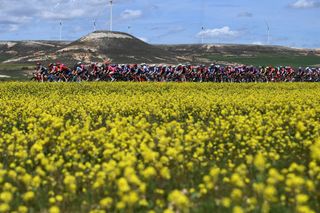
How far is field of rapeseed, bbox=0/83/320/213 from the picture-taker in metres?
7.83

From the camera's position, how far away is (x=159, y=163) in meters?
8.88

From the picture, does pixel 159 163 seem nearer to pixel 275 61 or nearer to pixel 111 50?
pixel 111 50

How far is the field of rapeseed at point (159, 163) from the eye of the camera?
25.7ft

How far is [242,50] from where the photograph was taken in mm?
195125

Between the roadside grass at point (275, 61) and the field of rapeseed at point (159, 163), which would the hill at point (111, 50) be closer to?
the roadside grass at point (275, 61)

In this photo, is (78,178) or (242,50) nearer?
(78,178)

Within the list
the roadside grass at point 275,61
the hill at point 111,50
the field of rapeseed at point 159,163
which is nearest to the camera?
the field of rapeseed at point 159,163

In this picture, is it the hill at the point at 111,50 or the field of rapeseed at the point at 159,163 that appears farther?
the hill at the point at 111,50

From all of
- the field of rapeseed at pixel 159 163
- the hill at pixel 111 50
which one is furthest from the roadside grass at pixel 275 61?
the field of rapeseed at pixel 159 163

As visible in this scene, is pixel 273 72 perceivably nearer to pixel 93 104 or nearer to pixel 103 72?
pixel 103 72

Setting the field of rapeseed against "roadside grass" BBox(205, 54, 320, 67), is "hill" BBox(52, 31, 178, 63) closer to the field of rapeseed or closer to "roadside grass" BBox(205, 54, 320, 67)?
"roadside grass" BBox(205, 54, 320, 67)

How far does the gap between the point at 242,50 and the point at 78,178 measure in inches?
7437

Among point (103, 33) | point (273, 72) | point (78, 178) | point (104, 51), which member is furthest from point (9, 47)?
point (78, 178)

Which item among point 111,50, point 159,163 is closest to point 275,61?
point 111,50
